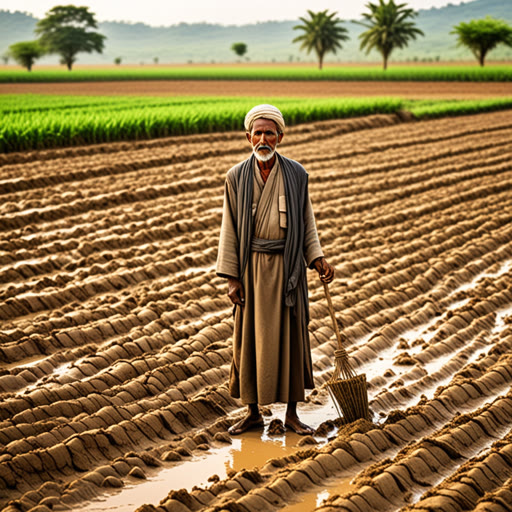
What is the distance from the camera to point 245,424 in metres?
4.70

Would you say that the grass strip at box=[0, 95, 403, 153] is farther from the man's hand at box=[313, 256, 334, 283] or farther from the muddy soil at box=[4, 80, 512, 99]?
the muddy soil at box=[4, 80, 512, 99]

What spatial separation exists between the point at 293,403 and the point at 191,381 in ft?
2.76

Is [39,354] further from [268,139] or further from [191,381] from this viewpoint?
[268,139]

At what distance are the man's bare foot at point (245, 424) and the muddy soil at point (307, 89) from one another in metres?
32.6

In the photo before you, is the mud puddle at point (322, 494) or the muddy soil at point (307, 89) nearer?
the mud puddle at point (322, 494)

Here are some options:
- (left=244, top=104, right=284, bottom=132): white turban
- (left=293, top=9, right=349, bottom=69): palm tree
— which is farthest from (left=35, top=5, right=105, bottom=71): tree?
(left=244, top=104, right=284, bottom=132): white turban

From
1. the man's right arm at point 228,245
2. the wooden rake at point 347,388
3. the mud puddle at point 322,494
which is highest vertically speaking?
the man's right arm at point 228,245

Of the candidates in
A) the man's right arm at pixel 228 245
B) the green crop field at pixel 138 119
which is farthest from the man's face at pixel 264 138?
the green crop field at pixel 138 119

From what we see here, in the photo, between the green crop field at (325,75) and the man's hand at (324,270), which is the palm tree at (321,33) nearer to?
the green crop field at (325,75)

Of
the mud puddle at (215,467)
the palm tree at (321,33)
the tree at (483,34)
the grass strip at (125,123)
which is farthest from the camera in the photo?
the palm tree at (321,33)

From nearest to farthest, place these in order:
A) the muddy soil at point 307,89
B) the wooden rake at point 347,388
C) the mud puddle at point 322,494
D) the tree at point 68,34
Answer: the mud puddle at point 322,494 → the wooden rake at point 347,388 → the muddy soil at point 307,89 → the tree at point 68,34

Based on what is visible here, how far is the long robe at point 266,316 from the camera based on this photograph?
4605 mm

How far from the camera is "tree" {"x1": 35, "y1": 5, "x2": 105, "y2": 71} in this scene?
84.9 m

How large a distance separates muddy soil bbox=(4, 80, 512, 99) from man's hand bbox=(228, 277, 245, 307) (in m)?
32.5
